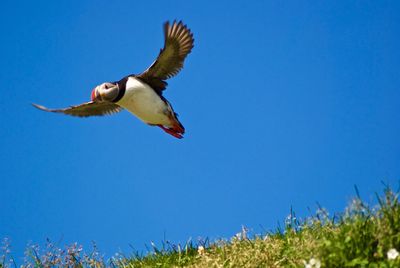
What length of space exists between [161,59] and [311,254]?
447 cm

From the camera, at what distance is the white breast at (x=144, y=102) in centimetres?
866

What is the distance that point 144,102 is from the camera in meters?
8.71

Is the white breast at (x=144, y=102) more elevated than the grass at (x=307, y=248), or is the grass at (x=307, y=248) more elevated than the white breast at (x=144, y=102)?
the white breast at (x=144, y=102)

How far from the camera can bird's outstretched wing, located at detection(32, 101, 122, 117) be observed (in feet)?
32.7

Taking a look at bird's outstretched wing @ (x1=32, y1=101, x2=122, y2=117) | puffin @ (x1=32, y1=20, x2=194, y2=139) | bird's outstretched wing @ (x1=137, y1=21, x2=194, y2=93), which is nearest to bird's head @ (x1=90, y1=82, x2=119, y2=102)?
puffin @ (x1=32, y1=20, x2=194, y2=139)

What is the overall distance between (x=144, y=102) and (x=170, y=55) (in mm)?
774

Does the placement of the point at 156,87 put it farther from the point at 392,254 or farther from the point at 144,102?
the point at 392,254

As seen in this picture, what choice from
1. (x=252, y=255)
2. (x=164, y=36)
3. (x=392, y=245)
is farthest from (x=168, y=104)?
(x=392, y=245)

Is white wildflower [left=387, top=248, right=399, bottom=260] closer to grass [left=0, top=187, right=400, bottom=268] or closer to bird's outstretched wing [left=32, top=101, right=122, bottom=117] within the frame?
grass [left=0, top=187, right=400, bottom=268]

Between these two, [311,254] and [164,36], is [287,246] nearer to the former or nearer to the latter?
[311,254]

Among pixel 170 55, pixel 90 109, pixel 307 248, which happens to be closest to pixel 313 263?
pixel 307 248

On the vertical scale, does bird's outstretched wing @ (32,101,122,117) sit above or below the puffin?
above

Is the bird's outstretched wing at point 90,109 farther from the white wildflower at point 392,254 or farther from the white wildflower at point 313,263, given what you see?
the white wildflower at point 392,254

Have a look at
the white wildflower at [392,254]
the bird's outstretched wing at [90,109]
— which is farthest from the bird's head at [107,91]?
the white wildflower at [392,254]
